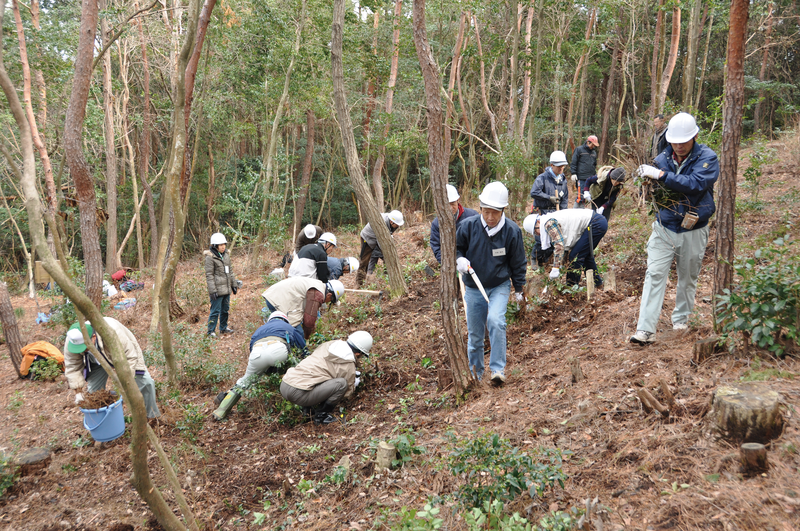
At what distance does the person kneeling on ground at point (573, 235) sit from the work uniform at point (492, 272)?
64.1 inches

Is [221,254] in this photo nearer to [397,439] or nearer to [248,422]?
[248,422]

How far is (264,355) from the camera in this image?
5500 millimetres

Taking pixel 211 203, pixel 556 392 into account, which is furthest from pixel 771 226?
pixel 211 203

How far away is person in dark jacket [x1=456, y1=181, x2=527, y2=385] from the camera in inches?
182

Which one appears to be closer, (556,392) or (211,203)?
(556,392)

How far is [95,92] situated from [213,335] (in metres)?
10.6

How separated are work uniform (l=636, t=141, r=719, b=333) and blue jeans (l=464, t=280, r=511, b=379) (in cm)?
123

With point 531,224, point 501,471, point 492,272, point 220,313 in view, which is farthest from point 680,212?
point 220,313

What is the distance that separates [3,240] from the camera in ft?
73.3

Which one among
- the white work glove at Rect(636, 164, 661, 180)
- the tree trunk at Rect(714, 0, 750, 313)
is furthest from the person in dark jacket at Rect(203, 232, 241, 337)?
the tree trunk at Rect(714, 0, 750, 313)

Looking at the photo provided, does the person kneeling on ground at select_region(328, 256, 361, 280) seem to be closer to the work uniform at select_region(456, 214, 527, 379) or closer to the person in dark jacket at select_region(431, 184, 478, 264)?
the person in dark jacket at select_region(431, 184, 478, 264)

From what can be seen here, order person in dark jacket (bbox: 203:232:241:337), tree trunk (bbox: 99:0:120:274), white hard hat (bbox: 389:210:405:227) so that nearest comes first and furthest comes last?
person in dark jacket (bbox: 203:232:241:337), white hard hat (bbox: 389:210:405:227), tree trunk (bbox: 99:0:120:274)

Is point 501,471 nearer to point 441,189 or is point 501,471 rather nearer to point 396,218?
point 441,189

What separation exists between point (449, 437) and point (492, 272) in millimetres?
1678
